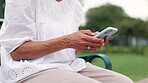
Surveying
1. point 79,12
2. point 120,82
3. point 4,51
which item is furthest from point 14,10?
point 120,82

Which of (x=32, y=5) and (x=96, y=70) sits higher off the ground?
(x=32, y=5)

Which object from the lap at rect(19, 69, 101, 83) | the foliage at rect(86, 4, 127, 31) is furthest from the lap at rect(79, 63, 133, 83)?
the foliage at rect(86, 4, 127, 31)

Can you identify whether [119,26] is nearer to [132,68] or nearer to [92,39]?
[132,68]

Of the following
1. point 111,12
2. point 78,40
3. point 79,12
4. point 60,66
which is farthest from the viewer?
point 111,12

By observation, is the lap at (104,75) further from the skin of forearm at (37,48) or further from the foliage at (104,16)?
the foliage at (104,16)

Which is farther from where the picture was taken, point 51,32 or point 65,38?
point 51,32

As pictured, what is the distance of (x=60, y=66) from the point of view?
1.28 meters

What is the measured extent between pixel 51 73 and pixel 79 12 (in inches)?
21.5

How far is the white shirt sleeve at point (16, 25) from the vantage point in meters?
1.20

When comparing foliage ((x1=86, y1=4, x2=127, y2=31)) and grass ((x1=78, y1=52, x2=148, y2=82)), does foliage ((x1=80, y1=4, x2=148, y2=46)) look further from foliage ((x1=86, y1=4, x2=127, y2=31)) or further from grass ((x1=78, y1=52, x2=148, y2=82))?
grass ((x1=78, y1=52, x2=148, y2=82))

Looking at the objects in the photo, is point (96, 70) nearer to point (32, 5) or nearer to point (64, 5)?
point (64, 5)

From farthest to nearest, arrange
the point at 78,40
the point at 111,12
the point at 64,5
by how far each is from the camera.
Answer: the point at 111,12, the point at 64,5, the point at 78,40

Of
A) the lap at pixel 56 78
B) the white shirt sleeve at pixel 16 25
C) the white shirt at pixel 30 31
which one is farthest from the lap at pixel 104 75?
the white shirt sleeve at pixel 16 25

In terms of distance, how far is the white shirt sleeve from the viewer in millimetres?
1197
